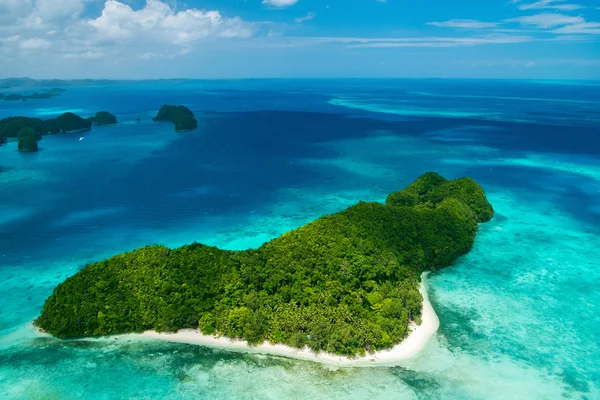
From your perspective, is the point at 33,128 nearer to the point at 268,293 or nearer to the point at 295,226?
the point at 295,226

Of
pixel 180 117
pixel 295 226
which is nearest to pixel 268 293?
pixel 295 226

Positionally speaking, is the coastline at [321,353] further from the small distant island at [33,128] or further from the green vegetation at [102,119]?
the green vegetation at [102,119]

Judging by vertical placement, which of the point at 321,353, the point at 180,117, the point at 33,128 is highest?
the point at 180,117

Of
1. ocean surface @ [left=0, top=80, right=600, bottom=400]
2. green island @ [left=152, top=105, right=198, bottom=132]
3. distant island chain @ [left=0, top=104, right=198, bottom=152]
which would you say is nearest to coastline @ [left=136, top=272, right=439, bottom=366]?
ocean surface @ [left=0, top=80, right=600, bottom=400]

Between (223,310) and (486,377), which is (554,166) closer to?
(486,377)

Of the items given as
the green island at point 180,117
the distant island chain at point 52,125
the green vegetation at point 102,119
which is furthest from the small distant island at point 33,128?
the green island at point 180,117

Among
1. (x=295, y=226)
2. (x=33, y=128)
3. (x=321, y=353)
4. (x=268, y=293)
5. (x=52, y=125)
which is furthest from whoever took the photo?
(x=52, y=125)
